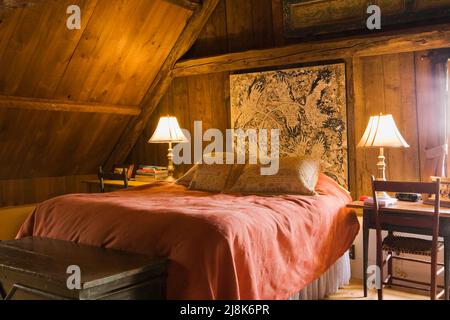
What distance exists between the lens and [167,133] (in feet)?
15.5

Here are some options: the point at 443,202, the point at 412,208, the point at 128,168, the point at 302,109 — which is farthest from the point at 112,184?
the point at 443,202

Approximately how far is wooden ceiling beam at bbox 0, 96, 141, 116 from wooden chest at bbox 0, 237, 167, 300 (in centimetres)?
207

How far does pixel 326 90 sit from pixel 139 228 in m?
2.36

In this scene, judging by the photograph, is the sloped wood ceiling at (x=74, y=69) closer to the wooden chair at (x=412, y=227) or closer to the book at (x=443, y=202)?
the wooden chair at (x=412, y=227)

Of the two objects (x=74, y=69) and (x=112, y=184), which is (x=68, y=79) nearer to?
(x=74, y=69)

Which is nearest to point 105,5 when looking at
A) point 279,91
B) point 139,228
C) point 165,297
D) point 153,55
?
point 153,55

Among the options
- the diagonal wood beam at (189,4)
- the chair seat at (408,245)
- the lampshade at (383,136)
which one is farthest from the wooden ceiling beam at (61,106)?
the chair seat at (408,245)

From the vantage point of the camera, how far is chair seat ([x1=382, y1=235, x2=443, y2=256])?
2906 mm

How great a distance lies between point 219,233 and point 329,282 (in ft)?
4.68

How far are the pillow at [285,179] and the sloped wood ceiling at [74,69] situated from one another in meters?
1.88

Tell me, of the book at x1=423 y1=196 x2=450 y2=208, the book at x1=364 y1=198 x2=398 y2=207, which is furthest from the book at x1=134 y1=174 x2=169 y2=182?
the book at x1=423 y1=196 x2=450 y2=208

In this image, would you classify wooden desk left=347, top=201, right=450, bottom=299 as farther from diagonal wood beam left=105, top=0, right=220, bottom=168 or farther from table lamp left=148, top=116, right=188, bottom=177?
diagonal wood beam left=105, top=0, right=220, bottom=168

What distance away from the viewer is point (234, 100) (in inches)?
188

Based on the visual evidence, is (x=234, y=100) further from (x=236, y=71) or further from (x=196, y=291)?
(x=196, y=291)
